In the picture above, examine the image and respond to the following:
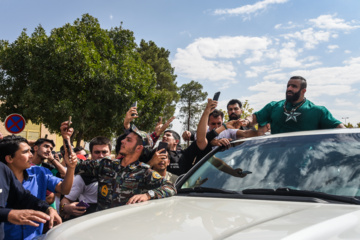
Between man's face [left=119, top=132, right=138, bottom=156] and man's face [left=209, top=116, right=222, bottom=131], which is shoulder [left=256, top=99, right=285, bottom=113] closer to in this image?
man's face [left=209, top=116, right=222, bottom=131]

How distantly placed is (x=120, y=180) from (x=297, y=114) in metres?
2.25

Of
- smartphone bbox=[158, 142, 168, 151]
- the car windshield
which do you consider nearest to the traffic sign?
smartphone bbox=[158, 142, 168, 151]

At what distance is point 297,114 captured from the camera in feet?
13.1

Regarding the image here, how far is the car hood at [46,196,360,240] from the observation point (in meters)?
1.50

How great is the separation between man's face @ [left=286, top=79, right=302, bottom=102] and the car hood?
7.40 ft

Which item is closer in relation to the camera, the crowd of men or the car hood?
the car hood

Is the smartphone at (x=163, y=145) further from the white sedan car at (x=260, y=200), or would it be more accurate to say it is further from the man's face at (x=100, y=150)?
the man's face at (x=100, y=150)

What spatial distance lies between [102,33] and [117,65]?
8.14 ft

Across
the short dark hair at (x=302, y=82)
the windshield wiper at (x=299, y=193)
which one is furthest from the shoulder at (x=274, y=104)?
the windshield wiper at (x=299, y=193)

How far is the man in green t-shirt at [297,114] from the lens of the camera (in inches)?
155

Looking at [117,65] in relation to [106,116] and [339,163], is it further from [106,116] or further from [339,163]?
[339,163]

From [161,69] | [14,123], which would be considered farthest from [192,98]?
[14,123]

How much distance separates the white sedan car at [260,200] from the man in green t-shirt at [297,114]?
120cm

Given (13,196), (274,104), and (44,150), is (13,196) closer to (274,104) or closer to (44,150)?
(44,150)
